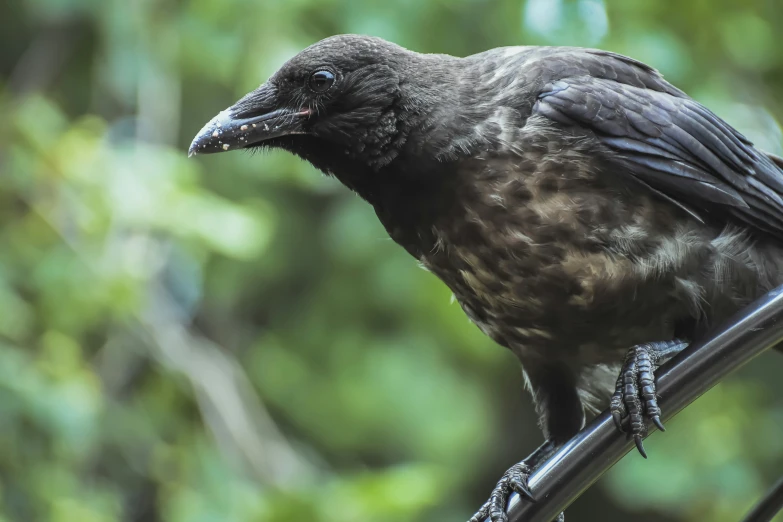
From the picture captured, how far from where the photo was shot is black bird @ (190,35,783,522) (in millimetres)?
1928

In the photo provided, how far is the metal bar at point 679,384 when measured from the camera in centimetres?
152

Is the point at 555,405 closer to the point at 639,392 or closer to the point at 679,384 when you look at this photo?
the point at 639,392

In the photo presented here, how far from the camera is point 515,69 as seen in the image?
6.80 ft

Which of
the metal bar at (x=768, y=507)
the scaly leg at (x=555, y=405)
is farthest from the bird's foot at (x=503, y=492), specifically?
the metal bar at (x=768, y=507)

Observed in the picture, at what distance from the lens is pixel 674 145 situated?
205 cm

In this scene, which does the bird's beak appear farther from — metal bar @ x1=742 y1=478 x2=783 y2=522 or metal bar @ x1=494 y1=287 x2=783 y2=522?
metal bar @ x1=742 y1=478 x2=783 y2=522

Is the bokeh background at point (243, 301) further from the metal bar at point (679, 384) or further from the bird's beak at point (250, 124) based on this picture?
the metal bar at point (679, 384)

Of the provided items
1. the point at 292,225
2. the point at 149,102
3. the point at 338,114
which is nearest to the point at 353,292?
the point at 292,225

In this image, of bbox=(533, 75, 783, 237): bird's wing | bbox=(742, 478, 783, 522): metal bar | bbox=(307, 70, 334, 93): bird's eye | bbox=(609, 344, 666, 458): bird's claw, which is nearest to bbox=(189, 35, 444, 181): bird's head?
bbox=(307, 70, 334, 93): bird's eye

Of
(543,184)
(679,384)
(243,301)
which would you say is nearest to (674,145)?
(543,184)

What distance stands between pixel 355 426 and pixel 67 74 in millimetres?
1806

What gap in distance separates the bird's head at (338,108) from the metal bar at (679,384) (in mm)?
709

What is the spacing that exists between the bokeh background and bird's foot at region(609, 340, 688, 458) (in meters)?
1.15

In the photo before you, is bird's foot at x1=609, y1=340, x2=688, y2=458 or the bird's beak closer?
bird's foot at x1=609, y1=340, x2=688, y2=458
